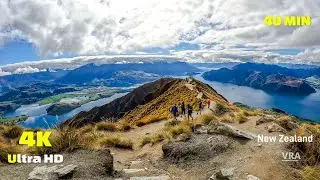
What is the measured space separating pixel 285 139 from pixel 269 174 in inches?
183

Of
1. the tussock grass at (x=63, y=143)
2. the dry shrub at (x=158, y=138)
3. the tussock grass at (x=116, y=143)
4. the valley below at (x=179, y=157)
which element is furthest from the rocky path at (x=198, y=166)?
the dry shrub at (x=158, y=138)

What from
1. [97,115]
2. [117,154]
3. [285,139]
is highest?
[285,139]

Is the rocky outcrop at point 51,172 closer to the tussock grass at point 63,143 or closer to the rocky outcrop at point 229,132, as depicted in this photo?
the tussock grass at point 63,143

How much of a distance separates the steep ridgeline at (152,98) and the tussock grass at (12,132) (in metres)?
28.2

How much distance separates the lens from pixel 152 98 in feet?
280

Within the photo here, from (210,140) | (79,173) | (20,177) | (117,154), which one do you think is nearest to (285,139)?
(210,140)

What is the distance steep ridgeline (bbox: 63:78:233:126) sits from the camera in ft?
205

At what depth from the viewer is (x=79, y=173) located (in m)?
12.6

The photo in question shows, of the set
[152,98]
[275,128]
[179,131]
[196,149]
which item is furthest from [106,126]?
[152,98]

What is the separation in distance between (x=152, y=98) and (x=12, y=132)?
6220 centimetres

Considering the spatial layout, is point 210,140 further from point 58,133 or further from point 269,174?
point 58,133

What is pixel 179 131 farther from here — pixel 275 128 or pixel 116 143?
pixel 275 128

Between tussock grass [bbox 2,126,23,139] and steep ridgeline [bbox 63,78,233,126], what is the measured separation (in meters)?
28.2

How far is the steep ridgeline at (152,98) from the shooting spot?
2454 inches
